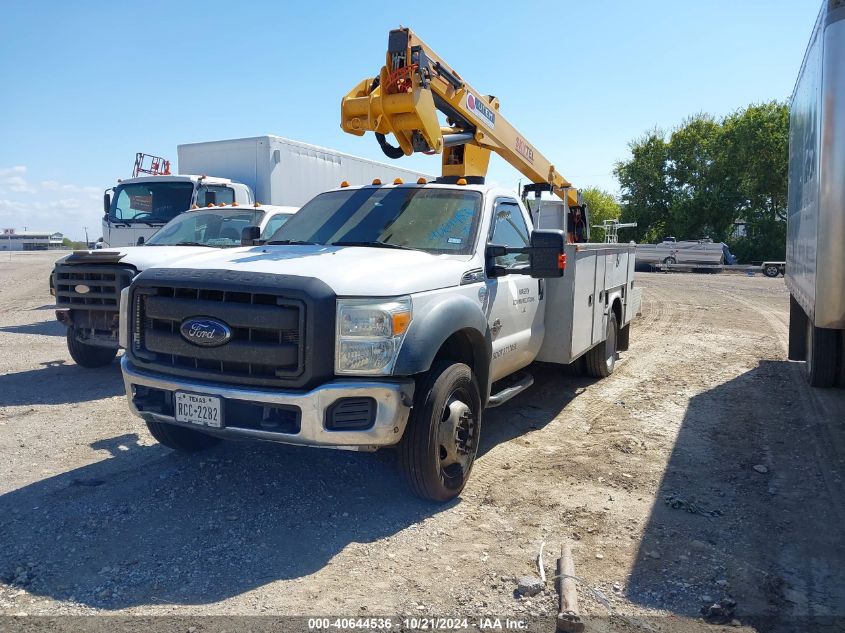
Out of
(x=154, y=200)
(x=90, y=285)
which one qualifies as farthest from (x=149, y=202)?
(x=90, y=285)

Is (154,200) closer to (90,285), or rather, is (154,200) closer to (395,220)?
(90,285)

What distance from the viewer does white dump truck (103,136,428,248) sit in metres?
11.4

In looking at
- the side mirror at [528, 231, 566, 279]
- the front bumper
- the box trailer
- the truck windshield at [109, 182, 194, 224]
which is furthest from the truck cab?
the front bumper

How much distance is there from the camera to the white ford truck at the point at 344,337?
12.4 feet

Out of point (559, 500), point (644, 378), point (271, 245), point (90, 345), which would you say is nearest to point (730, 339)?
point (644, 378)

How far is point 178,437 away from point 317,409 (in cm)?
183

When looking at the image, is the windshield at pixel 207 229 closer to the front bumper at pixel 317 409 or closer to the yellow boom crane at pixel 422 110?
the yellow boom crane at pixel 422 110

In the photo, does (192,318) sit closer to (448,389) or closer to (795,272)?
(448,389)

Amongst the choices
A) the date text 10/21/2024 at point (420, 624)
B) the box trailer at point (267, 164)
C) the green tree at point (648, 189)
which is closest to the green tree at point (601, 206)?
the green tree at point (648, 189)

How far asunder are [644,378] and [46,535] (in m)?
6.60

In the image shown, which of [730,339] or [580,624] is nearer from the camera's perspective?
[580,624]

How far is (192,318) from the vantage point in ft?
13.1

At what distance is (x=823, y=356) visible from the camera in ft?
24.2

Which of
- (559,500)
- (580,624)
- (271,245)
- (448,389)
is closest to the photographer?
(580,624)
